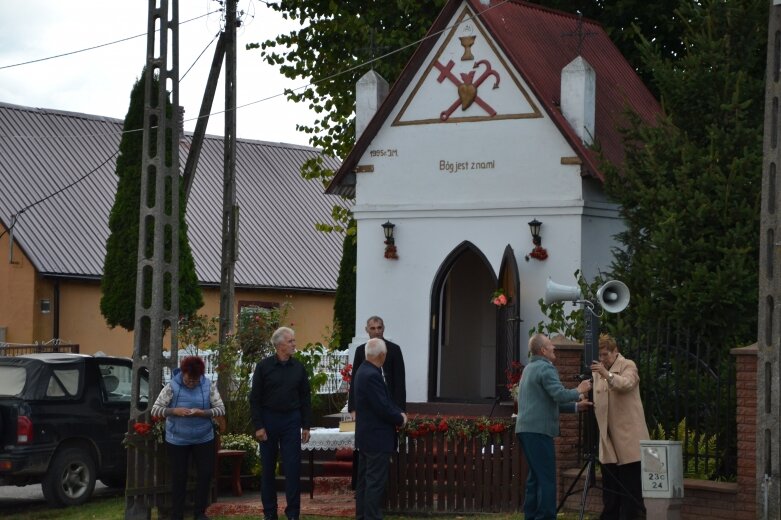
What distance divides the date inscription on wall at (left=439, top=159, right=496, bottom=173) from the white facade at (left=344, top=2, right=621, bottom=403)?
0.05 feet

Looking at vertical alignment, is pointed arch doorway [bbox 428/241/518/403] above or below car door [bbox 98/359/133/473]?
above

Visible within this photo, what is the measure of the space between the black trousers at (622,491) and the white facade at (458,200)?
7250 mm

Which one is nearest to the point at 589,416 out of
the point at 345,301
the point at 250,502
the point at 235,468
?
the point at 250,502

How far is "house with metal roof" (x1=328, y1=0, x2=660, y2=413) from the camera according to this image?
21.2 meters

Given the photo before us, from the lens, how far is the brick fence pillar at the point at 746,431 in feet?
44.3

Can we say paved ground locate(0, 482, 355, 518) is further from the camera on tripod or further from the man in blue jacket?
the man in blue jacket

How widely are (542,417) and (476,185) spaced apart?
931 cm

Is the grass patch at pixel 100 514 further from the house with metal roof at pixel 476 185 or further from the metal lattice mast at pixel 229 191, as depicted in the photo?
the house with metal roof at pixel 476 185

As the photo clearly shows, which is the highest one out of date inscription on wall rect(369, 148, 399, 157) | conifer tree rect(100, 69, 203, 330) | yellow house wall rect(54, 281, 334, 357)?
date inscription on wall rect(369, 148, 399, 157)

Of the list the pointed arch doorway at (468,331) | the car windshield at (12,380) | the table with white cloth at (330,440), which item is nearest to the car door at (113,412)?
the car windshield at (12,380)

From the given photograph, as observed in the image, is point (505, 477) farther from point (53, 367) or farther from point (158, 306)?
point (53, 367)

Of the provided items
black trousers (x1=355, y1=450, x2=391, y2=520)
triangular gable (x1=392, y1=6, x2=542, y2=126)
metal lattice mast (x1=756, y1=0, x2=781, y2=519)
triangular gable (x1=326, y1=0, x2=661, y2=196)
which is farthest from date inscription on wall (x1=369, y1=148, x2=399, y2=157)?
metal lattice mast (x1=756, y1=0, x2=781, y2=519)

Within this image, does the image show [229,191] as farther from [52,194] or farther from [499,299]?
[52,194]

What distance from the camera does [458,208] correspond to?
22.1 metres
